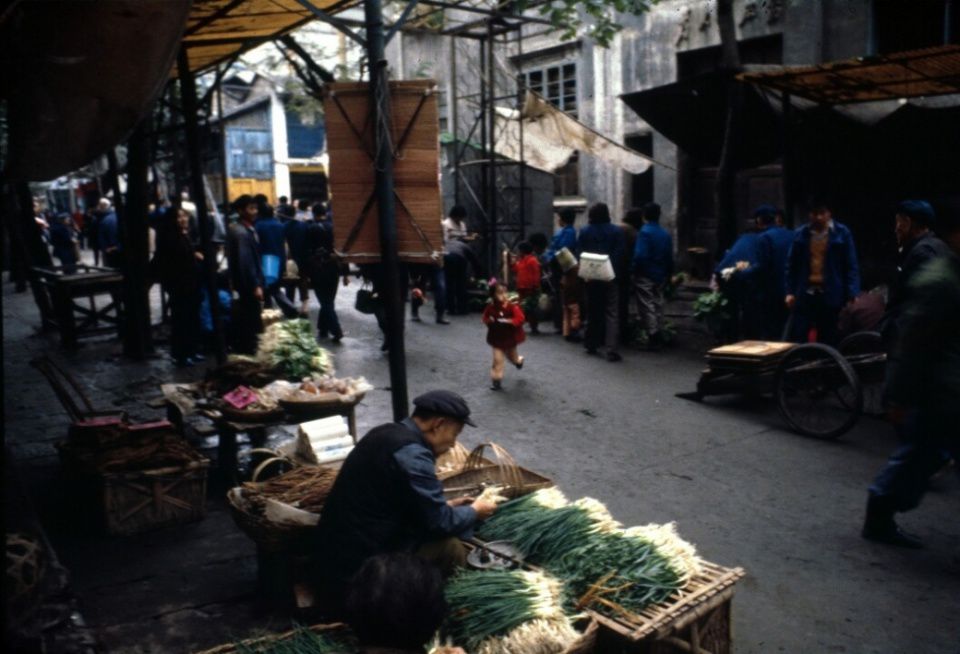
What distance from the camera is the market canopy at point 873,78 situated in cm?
795

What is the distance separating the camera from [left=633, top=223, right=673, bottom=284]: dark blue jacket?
11250 millimetres

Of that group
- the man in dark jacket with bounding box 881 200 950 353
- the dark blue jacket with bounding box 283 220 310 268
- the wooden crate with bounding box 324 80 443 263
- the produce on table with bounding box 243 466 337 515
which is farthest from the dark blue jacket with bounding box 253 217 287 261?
the man in dark jacket with bounding box 881 200 950 353

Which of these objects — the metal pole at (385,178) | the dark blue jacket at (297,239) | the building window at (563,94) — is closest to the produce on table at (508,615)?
the metal pole at (385,178)

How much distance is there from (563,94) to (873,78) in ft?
38.1

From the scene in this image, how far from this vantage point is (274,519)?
434 cm

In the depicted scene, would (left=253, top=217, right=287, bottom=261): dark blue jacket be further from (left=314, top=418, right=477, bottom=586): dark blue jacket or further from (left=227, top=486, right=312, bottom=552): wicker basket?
(left=314, top=418, right=477, bottom=586): dark blue jacket

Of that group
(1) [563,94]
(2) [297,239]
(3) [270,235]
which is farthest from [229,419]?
(1) [563,94]

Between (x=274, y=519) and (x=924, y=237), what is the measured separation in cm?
528

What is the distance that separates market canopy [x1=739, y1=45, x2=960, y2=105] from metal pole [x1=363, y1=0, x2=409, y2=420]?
5142 mm

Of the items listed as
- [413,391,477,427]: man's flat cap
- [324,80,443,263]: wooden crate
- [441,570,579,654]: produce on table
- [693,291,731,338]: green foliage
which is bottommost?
[441,570,579,654]: produce on table

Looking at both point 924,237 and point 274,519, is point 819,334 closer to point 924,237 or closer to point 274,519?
point 924,237

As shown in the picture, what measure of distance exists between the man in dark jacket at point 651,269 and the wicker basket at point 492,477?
677cm

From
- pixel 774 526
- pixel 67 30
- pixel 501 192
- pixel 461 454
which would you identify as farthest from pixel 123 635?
pixel 501 192

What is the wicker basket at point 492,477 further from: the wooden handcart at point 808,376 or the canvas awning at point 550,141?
the canvas awning at point 550,141
